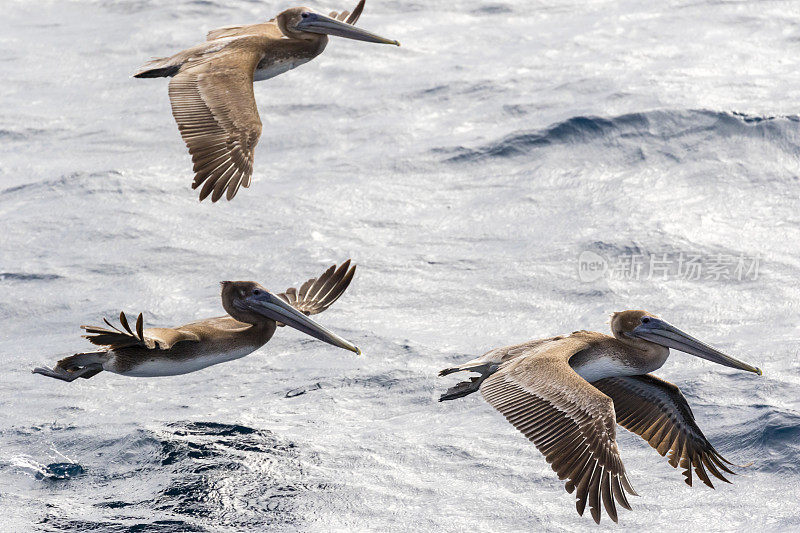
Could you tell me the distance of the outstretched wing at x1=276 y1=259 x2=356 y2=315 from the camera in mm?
12469

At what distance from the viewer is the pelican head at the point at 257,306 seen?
11422 millimetres

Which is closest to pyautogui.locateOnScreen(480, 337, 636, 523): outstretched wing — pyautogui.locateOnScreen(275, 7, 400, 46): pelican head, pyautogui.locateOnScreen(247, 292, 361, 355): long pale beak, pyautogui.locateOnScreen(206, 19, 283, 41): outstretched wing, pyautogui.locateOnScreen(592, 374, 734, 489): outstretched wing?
pyautogui.locateOnScreen(592, 374, 734, 489): outstretched wing

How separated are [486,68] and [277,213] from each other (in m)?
6.07

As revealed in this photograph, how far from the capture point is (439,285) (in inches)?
580

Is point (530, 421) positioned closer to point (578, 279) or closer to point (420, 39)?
point (578, 279)

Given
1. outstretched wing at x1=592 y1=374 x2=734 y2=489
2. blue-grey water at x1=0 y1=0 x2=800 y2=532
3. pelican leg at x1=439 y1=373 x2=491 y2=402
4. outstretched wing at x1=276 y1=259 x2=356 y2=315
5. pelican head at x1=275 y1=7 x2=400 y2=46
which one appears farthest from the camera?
pelican head at x1=275 y1=7 x2=400 y2=46

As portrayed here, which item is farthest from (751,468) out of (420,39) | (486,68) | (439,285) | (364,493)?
(420,39)

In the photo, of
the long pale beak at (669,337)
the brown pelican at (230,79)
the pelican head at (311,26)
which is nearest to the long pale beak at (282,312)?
the brown pelican at (230,79)

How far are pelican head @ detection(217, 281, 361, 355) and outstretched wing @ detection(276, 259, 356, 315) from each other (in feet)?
2.83

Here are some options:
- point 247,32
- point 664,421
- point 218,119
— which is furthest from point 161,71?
point 664,421

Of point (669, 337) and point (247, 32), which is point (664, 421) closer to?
point (669, 337)

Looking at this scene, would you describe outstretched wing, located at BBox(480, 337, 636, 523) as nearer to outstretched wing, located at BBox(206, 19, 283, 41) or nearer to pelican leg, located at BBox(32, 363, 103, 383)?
pelican leg, located at BBox(32, 363, 103, 383)

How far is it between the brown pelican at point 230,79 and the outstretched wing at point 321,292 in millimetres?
1762

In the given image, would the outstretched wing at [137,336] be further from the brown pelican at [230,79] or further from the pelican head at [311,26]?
the pelican head at [311,26]
